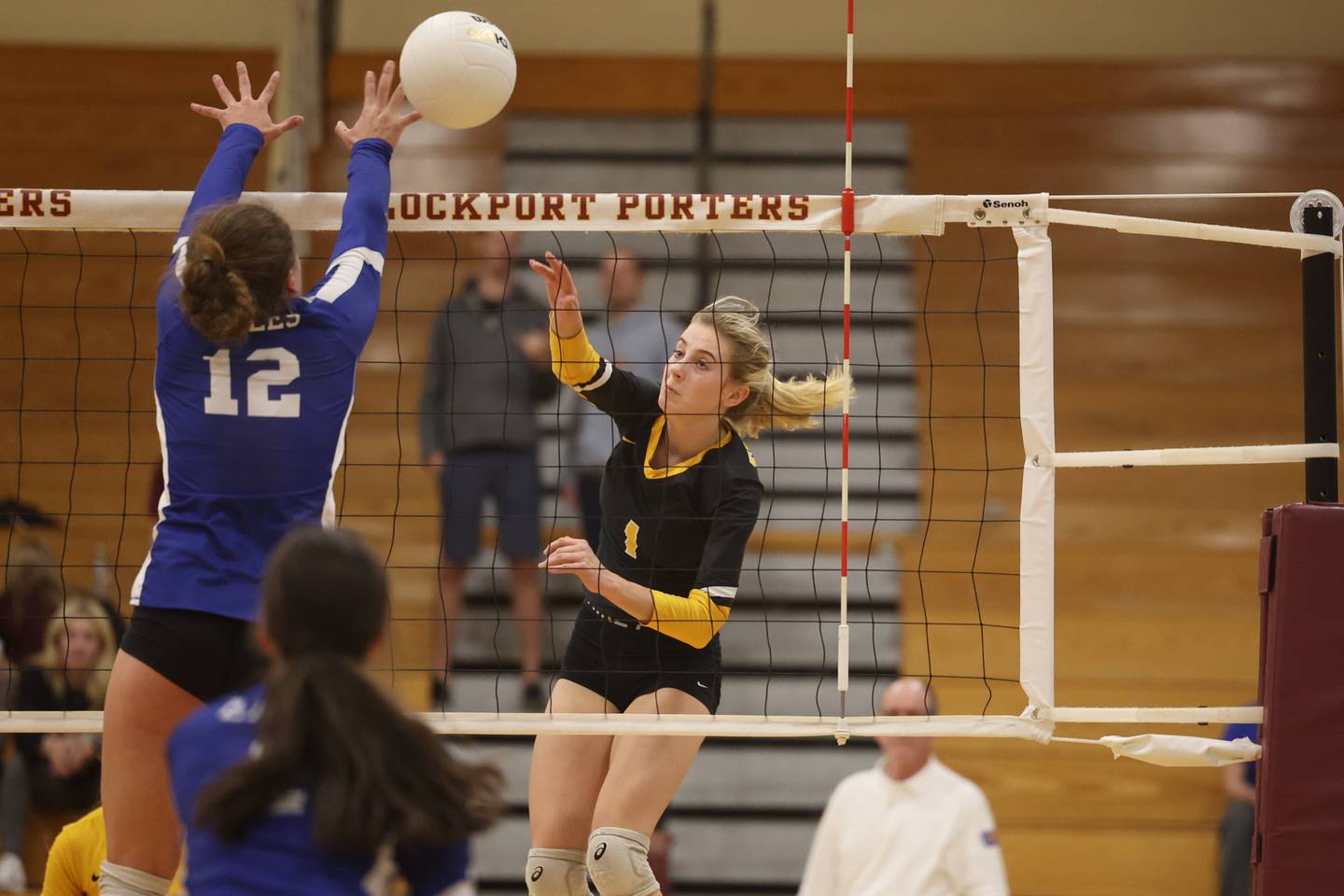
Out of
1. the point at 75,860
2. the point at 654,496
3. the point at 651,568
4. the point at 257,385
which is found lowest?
the point at 75,860

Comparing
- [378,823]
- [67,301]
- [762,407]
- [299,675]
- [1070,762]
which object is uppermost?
[67,301]

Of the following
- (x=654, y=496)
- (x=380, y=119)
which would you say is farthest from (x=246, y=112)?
(x=654, y=496)

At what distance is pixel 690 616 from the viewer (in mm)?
4121

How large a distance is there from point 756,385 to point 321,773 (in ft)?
7.94

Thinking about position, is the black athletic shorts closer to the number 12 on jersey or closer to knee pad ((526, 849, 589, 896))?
the number 12 on jersey

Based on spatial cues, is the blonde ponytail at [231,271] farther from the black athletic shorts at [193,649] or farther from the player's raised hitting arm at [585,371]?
the player's raised hitting arm at [585,371]

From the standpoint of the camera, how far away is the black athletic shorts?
3334 mm

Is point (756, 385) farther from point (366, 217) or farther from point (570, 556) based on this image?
point (366, 217)

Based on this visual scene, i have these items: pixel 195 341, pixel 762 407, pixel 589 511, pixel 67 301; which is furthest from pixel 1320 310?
pixel 67 301

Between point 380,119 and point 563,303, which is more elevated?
point 380,119

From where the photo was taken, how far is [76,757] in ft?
23.7

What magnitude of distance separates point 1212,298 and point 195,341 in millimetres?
7181

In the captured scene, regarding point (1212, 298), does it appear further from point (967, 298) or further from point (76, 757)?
point (76, 757)

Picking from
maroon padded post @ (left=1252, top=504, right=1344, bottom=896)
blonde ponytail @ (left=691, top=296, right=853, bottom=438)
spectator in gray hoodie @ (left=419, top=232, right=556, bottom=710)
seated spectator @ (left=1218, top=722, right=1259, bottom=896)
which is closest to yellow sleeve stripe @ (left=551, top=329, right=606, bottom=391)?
blonde ponytail @ (left=691, top=296, right=853, bottom=438)
